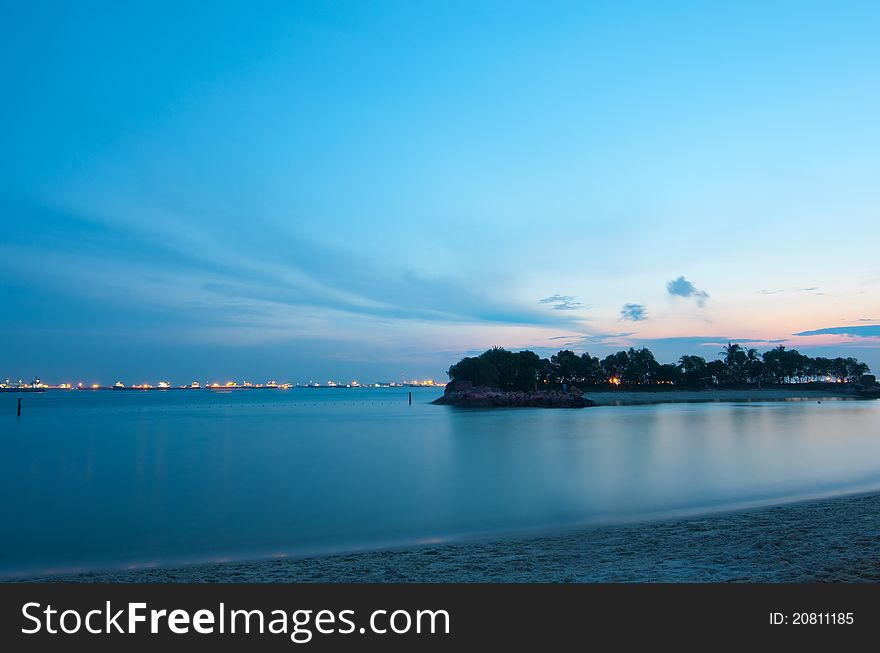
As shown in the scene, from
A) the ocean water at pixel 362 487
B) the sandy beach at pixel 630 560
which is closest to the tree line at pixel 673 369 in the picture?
the ocean water at pixel 362 487

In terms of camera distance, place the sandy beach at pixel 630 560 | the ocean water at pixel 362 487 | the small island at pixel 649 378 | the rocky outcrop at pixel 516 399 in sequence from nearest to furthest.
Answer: the sandy beach at pixel 630 560 → the ocean water at pixel 362 487 → the rocky outcrop at pixel 516 399 → the small island at pixel 649 378

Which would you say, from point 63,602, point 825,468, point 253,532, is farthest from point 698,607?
point 825,468

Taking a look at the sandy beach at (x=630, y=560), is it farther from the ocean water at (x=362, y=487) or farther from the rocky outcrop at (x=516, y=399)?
the rocky outcrop at (x=516, y=399)

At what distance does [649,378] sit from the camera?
156m

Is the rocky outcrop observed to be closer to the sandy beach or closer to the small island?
the small island

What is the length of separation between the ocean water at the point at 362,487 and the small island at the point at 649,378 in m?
65.3

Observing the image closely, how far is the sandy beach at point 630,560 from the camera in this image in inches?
328

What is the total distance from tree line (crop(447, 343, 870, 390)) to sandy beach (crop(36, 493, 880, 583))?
114 metres

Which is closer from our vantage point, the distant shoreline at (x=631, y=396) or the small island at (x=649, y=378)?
the distant shoreline at (x=631, y=396)

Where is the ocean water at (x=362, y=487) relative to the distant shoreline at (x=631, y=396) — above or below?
above

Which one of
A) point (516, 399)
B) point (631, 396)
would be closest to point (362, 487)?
point (516, 399)

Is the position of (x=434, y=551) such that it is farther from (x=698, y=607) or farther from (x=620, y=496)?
(x=620, y=496)

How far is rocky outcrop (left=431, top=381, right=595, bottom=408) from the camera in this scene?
310 feet

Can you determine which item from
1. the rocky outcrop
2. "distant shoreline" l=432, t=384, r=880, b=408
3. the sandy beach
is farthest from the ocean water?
"distant shoreline" l=432, t=384, r=880, b=408
